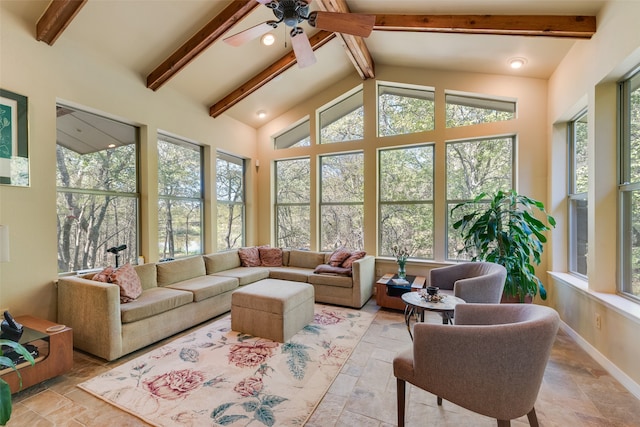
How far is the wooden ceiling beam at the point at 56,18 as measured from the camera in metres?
2.59

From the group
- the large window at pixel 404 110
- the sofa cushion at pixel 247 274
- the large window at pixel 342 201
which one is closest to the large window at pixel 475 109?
the large window at pixel 404 110

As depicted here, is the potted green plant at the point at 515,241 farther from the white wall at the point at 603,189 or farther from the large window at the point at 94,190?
the large window at the point at 94,190

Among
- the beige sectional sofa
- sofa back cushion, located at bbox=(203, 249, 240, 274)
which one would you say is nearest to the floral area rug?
the beige sectional sofa

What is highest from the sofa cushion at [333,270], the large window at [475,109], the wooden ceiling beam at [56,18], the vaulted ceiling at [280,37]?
the vaulted ceiling at [280,37]

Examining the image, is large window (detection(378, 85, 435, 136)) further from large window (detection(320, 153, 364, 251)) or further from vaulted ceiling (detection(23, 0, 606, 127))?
large window (detection(320, 153, 364, 251))

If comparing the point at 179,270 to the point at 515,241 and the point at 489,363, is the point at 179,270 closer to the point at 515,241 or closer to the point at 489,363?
the point at 489,363

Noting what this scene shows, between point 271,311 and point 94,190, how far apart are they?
265cm

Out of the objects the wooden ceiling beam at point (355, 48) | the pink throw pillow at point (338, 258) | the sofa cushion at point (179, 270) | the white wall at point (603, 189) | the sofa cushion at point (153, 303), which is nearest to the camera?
the white wall at point (603, 189)

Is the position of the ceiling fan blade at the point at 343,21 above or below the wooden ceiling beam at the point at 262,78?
below

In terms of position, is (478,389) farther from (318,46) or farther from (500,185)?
(318,46)

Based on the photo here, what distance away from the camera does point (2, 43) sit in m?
2.59

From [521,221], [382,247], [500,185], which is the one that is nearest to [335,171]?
[382,247]

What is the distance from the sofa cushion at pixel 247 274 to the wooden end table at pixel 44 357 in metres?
2.01

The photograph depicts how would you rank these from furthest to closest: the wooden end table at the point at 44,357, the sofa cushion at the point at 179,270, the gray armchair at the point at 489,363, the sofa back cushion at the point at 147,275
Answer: the sofa cushion at the point at 179,270
the sofa back cushion at the point at 147,275
the wooden end table at the point at 44,357
the gray armchair at the point at 489,363
